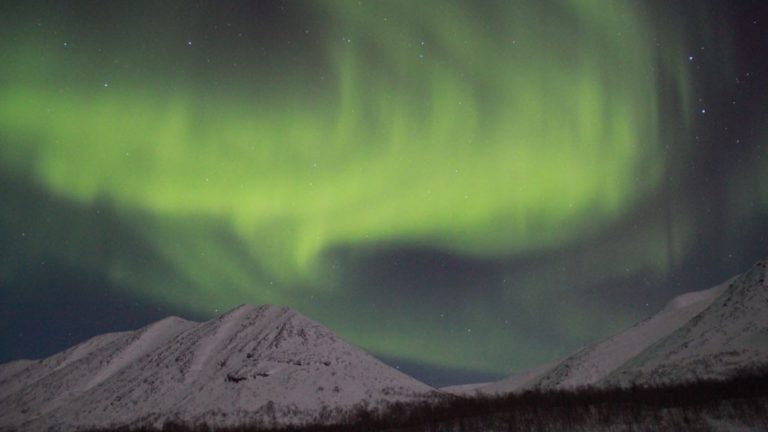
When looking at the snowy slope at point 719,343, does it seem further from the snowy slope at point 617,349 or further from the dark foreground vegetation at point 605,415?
the dark foreground vegetation at point 605,415

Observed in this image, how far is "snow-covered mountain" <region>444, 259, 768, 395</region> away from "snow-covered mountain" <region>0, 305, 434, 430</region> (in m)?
28.7

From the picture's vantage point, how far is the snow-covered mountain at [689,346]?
318 feet

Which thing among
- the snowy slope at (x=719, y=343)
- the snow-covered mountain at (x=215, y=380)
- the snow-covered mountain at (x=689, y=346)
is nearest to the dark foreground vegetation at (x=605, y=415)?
the snow-covered mountain at (x=215, y=380)

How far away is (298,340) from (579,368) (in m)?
71.8

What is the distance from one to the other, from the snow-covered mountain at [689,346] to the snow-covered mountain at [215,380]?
94.3 feet

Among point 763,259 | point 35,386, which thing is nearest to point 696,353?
point 763,259

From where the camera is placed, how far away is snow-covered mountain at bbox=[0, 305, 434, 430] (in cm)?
11012

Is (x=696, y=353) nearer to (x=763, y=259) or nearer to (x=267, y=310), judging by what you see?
(x=763, y=259)

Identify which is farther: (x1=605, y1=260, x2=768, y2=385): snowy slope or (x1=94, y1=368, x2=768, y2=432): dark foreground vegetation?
(x1=605, y1=260, x2=768, y2=385): snowy slope

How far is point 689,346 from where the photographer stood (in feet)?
374

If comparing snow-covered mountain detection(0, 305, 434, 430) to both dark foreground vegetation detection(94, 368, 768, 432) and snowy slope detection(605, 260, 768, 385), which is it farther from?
snowy slope detection(605, 260, 768, 385)

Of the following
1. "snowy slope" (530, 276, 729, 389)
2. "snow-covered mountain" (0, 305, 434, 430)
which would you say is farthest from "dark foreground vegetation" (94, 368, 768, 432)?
"snowy slope" (530, 276, 729, 389)

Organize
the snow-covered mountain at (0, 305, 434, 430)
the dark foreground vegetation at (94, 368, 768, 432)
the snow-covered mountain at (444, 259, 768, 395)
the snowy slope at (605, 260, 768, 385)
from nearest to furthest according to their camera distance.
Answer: the dark foreground vegetation at (94, 368, 768, 432), the snowy slope at (605, 260, 768, 385), the snow-covered mountain at (444, 259, 768, 395), the snow-covered mountain at (0, 305, 434, 430)

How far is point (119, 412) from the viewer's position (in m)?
115
